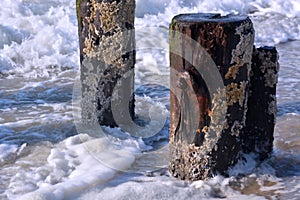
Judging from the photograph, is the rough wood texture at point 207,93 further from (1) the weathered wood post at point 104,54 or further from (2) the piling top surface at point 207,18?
(1) the weathered wood post at point 104,54

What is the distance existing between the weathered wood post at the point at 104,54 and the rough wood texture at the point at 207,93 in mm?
907

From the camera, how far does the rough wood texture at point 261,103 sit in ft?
11.1

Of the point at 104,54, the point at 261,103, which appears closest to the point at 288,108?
the point at 261,103

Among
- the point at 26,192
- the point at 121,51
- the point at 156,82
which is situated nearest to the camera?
the point at 26,192

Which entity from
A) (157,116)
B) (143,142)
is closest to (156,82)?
(157,116)

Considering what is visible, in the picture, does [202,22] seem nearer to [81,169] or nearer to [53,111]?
[81,169]

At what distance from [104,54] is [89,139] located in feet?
2.24

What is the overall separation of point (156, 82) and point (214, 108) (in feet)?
9.56

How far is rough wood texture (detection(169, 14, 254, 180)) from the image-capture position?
296cm

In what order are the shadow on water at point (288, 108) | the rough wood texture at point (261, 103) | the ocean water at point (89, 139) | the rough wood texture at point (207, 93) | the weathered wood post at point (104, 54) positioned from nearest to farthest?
the rough wood texture at point (207, 93), the ocean water at point (89, 139), the rough wood texture at point (261, 103), the weathered wood post at point (104, 54), the shadow on water at point (288, 108)

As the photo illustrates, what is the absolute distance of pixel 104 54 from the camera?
3.94 metres

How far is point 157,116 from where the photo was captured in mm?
4656

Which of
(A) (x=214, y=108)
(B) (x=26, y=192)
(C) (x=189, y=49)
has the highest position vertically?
(C) (x=189, y=49)

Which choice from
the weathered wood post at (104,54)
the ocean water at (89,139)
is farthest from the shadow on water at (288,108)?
the weathered wood post at (104,54)
